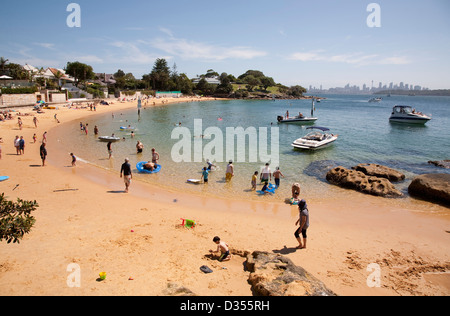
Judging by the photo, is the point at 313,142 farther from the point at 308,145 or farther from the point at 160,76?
the point at 160,76

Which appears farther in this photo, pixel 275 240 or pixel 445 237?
pixel 445 237

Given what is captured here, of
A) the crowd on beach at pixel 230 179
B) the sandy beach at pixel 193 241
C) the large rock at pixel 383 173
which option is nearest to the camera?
Answer: the sandy beach at pixel 193 241

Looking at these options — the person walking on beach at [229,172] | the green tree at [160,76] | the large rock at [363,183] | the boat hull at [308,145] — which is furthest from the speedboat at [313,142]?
the green tree at [160,76]

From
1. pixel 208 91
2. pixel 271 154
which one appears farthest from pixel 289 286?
pixel 208 91

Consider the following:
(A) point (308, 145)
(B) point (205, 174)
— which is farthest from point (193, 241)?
(A) point (308, 145)

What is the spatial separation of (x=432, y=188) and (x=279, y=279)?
1298 centimetres

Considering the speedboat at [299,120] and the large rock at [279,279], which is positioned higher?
the speedboat at [299,120]

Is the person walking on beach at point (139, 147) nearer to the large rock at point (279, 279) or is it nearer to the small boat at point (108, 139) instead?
the small boat at point (108, 139)

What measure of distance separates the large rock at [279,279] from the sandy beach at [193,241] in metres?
0.41

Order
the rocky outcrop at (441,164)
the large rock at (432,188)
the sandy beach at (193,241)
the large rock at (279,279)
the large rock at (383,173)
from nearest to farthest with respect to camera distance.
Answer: the large rock at (279,279) < the sandy beach at (193,241) < the large rock at (432,188) < the large rock at (383,173) < the rocky outcrop at (441,164)

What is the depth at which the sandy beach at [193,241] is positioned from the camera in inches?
261

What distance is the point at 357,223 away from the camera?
453 inches

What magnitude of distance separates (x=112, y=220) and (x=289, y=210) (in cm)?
784

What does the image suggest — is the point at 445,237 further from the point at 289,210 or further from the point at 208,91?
the point at 208,91
